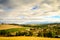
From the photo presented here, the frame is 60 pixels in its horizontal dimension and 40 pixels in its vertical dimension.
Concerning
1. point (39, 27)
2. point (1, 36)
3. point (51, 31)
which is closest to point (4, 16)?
point (1, 36)

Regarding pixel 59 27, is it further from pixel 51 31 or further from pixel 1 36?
pixel 1 36

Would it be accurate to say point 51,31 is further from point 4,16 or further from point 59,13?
point 4,16

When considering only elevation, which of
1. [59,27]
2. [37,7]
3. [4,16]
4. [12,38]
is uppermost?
[37,7]

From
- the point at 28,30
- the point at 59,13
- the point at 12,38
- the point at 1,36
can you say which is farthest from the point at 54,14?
the point at 1,36

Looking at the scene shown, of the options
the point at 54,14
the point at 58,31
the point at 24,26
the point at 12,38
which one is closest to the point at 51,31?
the point at 58,31

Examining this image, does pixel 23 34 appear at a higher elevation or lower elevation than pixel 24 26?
lower

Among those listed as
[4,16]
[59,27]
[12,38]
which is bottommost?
[12,38]

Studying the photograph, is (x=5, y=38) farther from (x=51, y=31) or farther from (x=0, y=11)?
(x=51, y=31)

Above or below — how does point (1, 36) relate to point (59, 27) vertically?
below
